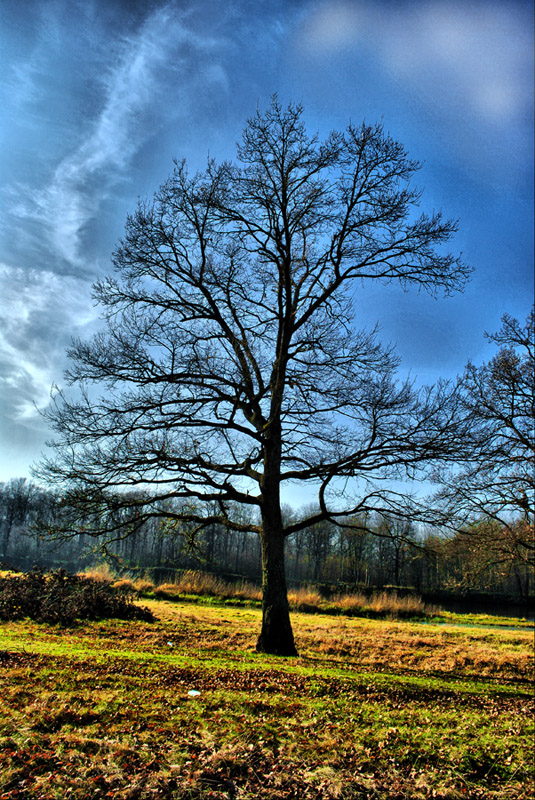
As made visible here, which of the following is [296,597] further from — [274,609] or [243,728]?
[243,728]

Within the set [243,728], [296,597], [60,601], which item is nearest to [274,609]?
[243,728]

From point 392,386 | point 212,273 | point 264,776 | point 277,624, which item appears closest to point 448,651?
point 277,624

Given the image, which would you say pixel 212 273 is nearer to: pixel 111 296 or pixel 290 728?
pixel 111 296

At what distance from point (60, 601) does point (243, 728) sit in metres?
10.1

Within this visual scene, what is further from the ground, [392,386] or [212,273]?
[212,273]

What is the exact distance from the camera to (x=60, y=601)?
13.1 metres

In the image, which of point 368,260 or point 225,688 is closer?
point 225,688

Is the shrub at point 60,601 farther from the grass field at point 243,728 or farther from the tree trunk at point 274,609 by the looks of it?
the tree trunk at point 274,609

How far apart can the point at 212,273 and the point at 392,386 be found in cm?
484

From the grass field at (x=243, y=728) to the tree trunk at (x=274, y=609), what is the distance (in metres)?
0.64

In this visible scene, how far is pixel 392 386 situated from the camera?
1046 centimetres

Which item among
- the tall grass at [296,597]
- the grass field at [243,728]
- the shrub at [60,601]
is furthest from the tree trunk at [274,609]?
the tall grass at [296,597]

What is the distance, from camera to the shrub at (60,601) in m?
12.6

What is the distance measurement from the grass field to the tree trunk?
0.64 metres
